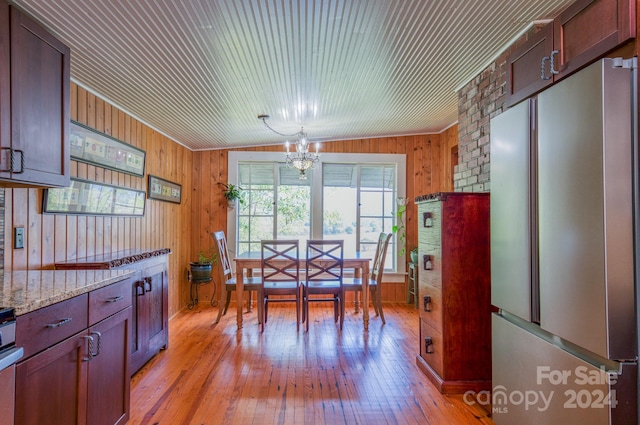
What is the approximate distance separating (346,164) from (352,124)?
90 cm

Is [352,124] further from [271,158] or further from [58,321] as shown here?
[58,321]

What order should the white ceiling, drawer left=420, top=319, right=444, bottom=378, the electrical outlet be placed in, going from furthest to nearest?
drawer left=420, top=319, right=444, bottom=378 → the electrical outlet → the white ceiling

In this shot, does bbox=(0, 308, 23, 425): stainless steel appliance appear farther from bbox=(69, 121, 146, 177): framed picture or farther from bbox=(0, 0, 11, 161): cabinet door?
bbox=(69, 121, 146, 177): framed picture

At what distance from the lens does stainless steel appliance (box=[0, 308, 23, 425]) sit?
1062 mm

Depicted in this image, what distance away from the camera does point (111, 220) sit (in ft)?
9.41

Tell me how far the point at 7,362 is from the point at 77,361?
1.29 ft

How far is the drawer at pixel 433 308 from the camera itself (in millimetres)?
2354

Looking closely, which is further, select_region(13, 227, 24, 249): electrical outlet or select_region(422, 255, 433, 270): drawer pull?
select_region(422, 255, 433, 270): drawer pull

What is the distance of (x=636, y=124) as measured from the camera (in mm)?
1139

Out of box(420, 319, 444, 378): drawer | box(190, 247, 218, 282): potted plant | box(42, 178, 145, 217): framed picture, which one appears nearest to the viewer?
box(42, 178, 145, 217): framed picture

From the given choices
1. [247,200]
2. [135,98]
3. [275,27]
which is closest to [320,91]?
[275,27]

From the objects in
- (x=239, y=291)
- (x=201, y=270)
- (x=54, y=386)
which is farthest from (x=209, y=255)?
(x=54, y=386)

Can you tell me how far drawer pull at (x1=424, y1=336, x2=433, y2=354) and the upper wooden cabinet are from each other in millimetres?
1739

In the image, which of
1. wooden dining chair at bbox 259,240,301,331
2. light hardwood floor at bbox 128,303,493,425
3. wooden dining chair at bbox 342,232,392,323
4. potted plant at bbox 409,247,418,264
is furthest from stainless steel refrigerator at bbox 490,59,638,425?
potted plant at bbox 409,247,418,264
